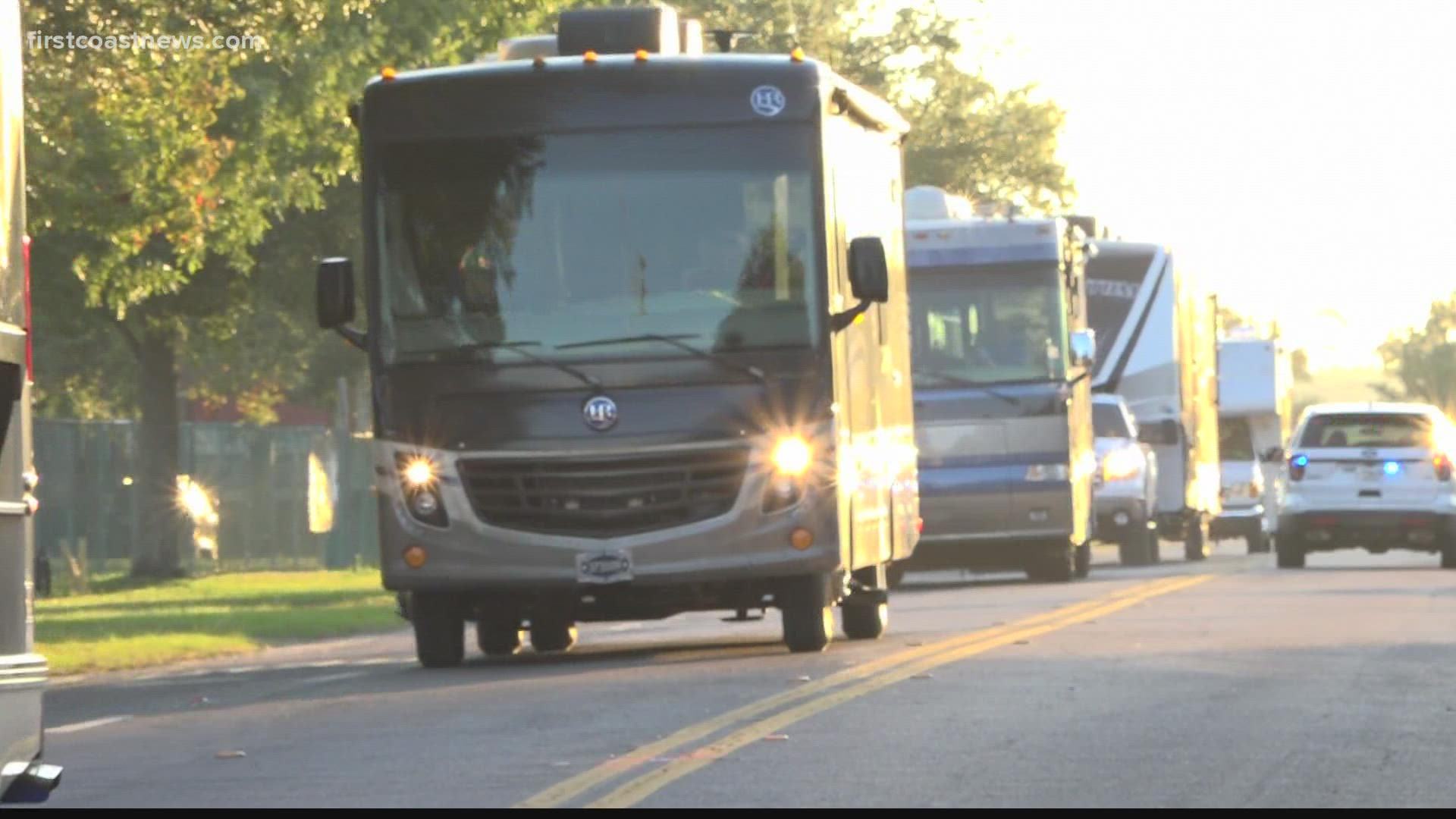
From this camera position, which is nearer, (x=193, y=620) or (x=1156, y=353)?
(x=193, y=620)

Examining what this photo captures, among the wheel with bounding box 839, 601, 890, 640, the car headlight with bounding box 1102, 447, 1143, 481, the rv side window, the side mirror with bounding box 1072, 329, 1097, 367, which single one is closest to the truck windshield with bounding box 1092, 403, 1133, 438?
the car headlight with bounding box 1102, 447, 1143, 481

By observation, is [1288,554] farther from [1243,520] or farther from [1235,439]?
[1235,439]

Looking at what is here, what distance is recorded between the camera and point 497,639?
18.6m

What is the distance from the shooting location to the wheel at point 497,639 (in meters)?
18.4

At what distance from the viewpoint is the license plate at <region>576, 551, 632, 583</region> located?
16219 mm

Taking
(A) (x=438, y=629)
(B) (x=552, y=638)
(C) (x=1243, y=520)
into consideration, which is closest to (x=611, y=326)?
(A) (x=438, y=629)

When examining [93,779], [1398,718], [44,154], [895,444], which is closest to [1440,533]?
[895,444]

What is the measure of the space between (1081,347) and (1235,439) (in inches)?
937

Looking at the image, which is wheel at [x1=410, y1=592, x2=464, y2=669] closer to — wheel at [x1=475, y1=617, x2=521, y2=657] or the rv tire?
wheel at [x1=475, y1=617, x2=521, y2=657]

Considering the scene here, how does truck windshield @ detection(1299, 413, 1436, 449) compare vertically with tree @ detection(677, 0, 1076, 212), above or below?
below

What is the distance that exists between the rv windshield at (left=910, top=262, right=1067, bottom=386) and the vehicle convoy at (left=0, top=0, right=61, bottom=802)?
19620 mm

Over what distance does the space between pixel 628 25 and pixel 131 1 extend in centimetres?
453

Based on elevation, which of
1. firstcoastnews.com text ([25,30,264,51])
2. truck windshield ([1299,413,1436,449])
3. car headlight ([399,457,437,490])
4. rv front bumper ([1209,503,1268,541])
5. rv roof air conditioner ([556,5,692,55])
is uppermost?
firstcoastnews.com text ([25,30,264,51])

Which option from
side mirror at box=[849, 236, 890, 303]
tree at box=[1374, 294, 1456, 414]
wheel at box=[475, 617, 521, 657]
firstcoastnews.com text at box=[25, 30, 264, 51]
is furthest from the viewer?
tree at box=[1374, 294, 1456, 414]
